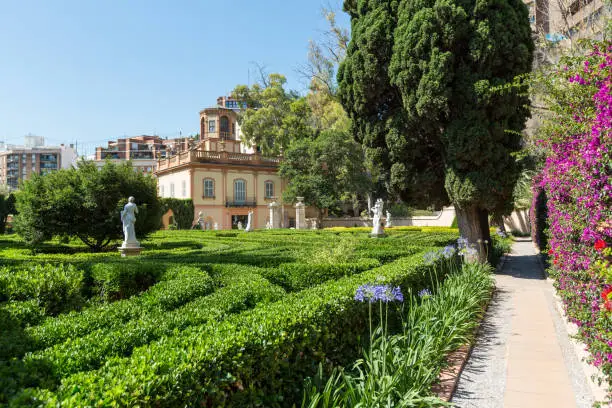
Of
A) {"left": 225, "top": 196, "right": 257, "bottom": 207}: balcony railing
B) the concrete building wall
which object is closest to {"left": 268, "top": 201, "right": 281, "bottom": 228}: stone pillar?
{"left": 225, "top": 196, "right": 257, "bottom": 207}: balcony railing

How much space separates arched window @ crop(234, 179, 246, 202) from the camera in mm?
35078

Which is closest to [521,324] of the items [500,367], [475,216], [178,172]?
[500,367]

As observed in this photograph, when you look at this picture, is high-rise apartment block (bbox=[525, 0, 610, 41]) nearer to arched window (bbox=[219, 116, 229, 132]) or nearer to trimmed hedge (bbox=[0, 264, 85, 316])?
trimmed hedge (bbox=[0, 264, 85, 316])

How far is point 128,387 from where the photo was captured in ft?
6.21

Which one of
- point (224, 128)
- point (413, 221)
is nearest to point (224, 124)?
point (224, 128)

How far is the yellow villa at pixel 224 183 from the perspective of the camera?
33.2 metres

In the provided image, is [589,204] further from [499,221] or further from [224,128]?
[224,128]

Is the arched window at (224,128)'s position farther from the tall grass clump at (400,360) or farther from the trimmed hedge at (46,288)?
the tall grass clump at (400,360)

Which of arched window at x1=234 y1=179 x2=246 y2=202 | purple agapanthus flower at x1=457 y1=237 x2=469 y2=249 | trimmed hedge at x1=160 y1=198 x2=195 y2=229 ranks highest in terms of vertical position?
arched window at x1=234 y1=179 x2=246 y2=202

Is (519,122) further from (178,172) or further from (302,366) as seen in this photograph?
(178,172)

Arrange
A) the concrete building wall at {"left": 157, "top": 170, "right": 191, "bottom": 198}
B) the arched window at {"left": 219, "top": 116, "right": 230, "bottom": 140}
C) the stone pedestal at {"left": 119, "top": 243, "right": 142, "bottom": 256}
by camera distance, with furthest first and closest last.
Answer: the arched window at {"left": 219, "top": 116, "right": 230, "bottom": 140} → the concrete building wall at {"left": 157, "top": 170, "right": 191, "bottom": 198} → the stone pedestal at {"left": 119, "top": 243, "right": 142, "bottom": 256}

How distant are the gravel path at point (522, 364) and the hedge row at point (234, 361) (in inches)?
53.3

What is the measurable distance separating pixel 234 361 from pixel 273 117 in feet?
112

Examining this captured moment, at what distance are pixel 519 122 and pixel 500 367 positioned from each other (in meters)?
8.00
